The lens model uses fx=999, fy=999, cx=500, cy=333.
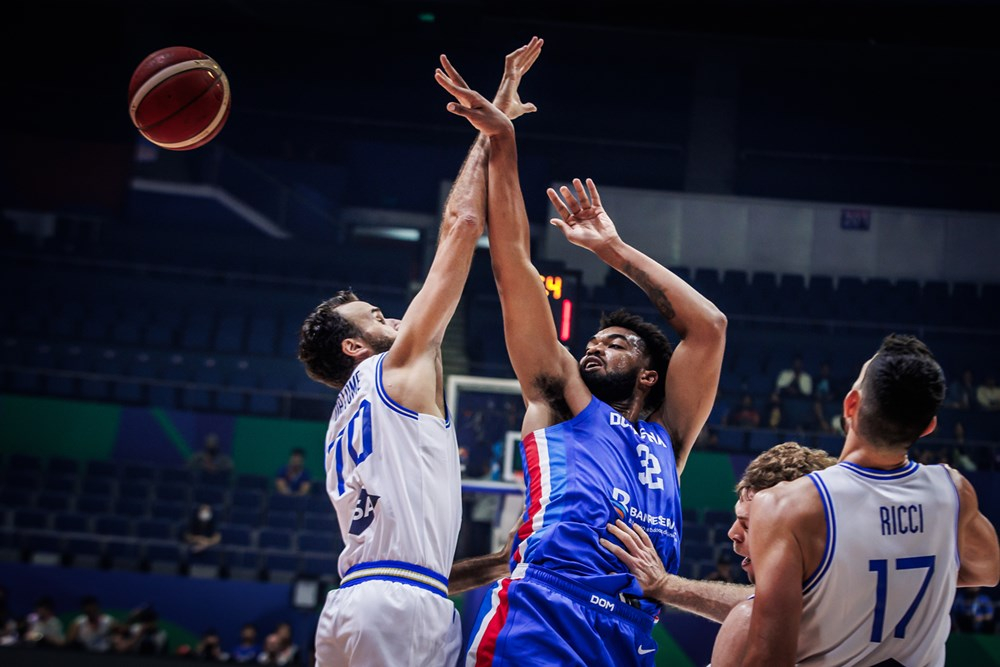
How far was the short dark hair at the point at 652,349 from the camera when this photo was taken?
3.56 m

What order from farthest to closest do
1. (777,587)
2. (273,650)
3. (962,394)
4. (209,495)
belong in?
(962,394) → (209,495) → (273,650) → (777,587)

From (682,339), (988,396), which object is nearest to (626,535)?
(682,339)

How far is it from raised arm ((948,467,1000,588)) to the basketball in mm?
3789

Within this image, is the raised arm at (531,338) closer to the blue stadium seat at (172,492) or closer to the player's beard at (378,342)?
→ the player's beard at (378,342)

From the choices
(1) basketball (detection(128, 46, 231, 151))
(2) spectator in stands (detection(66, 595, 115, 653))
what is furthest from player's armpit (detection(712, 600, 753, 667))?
(2) spectator in stands (detection(66, 595, 115, 653))

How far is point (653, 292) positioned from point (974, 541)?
1.32 meters

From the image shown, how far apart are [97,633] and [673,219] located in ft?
37.2

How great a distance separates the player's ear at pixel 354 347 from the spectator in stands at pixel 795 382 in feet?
36.8

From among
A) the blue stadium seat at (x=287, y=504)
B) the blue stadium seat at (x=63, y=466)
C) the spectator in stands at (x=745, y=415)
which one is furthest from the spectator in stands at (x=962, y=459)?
the blue stadium seat at (x=63, y=466)

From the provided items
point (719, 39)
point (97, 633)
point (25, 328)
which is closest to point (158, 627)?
point (97, 633)

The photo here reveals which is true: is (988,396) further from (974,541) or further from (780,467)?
(974,541)

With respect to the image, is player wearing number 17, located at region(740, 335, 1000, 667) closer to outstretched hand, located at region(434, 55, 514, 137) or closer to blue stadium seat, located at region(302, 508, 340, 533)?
outstretched hand, located at region(434, 55, 514, 137)

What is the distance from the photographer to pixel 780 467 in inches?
129

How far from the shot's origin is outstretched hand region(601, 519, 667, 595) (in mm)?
3031
